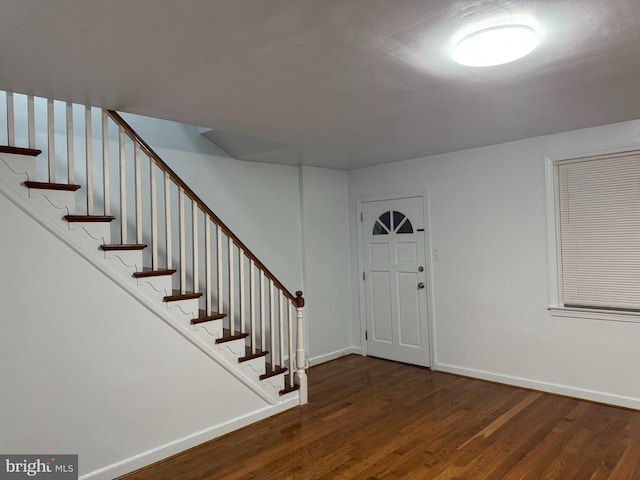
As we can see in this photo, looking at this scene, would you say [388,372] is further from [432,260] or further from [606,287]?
[606,287]

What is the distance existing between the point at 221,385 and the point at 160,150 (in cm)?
216

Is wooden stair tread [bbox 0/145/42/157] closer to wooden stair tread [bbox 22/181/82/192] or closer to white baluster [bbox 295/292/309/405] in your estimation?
wooden stair tread [bbox 22/181/82/192]

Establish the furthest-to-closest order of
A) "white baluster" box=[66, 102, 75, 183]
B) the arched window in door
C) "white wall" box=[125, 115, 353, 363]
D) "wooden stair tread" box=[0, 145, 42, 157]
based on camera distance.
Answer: the arched window in door, "white wall" box=[125, 115, 353, 363], "white baluster" box=[66, 102, 75, 183], "wooden stair tread" box=[0, 145, 42, 157]

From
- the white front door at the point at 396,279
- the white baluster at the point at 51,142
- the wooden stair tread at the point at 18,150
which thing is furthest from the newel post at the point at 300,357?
the wooden stair tread at the point at 18,150

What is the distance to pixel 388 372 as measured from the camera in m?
4.72

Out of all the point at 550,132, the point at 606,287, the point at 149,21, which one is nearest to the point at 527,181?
the point at 550,132

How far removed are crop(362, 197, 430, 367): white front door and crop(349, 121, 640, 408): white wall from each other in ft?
0.59

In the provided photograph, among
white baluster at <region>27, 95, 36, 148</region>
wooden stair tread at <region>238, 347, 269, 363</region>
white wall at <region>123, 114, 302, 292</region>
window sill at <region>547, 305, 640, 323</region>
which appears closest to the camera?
white baluster at <region>27, 95, 36, 148</region>

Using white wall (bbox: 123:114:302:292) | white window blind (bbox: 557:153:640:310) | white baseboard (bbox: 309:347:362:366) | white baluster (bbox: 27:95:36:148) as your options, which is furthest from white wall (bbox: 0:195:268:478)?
white window blind (bbox: 557:153:640:310)

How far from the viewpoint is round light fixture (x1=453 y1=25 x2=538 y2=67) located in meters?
1.88

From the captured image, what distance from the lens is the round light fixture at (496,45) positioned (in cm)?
188

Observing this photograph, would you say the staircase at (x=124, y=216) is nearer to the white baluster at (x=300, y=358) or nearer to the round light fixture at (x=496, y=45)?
the white baluster at (x=300, y=358)

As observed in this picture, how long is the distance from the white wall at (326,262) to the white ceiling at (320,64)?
65.7 inches

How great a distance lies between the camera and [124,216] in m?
2.86
